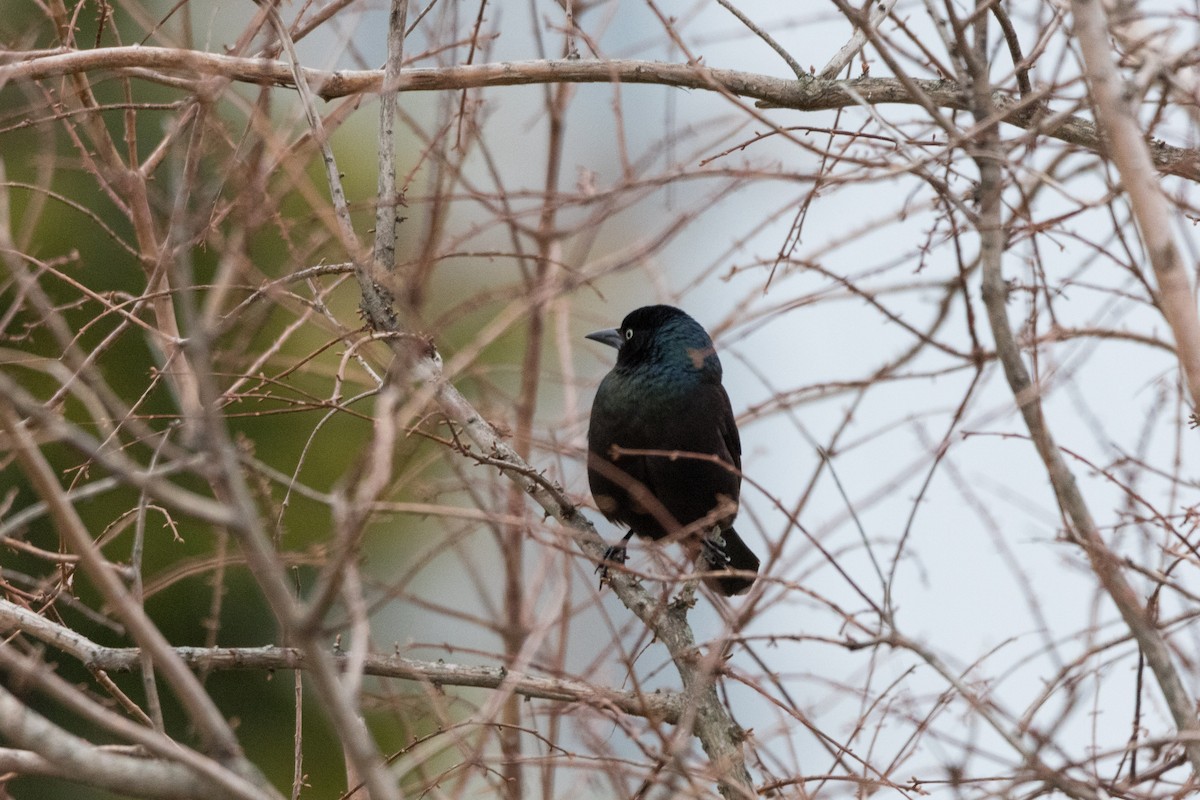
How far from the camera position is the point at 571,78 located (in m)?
3.35

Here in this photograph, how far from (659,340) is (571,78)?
174 cm

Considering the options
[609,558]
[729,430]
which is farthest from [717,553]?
[609,558]

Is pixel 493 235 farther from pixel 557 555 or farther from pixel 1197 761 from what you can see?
pixel 1197 761

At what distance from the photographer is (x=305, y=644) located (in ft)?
5.15

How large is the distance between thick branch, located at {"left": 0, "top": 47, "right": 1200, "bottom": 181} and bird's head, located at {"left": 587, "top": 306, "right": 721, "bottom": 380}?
1519mm

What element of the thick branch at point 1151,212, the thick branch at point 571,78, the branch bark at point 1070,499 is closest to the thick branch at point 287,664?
the branch bark at point 1070,499

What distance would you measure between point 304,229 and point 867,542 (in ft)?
7.52

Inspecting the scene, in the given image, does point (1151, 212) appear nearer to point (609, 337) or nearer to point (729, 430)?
point (729, 430)

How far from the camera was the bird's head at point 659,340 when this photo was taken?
485 centimetres

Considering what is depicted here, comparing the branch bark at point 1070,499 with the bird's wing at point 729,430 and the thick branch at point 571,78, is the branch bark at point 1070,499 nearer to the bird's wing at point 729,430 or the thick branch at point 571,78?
the thick branch at point 571,78

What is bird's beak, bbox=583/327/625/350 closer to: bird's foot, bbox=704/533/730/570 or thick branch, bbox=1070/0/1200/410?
bird's foot, bbox=704/533/730/570

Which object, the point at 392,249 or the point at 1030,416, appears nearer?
the point at 1030,416

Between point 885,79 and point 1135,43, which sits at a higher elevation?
point 885,79

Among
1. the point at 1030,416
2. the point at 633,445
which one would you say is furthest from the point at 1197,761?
the point at 633,445
